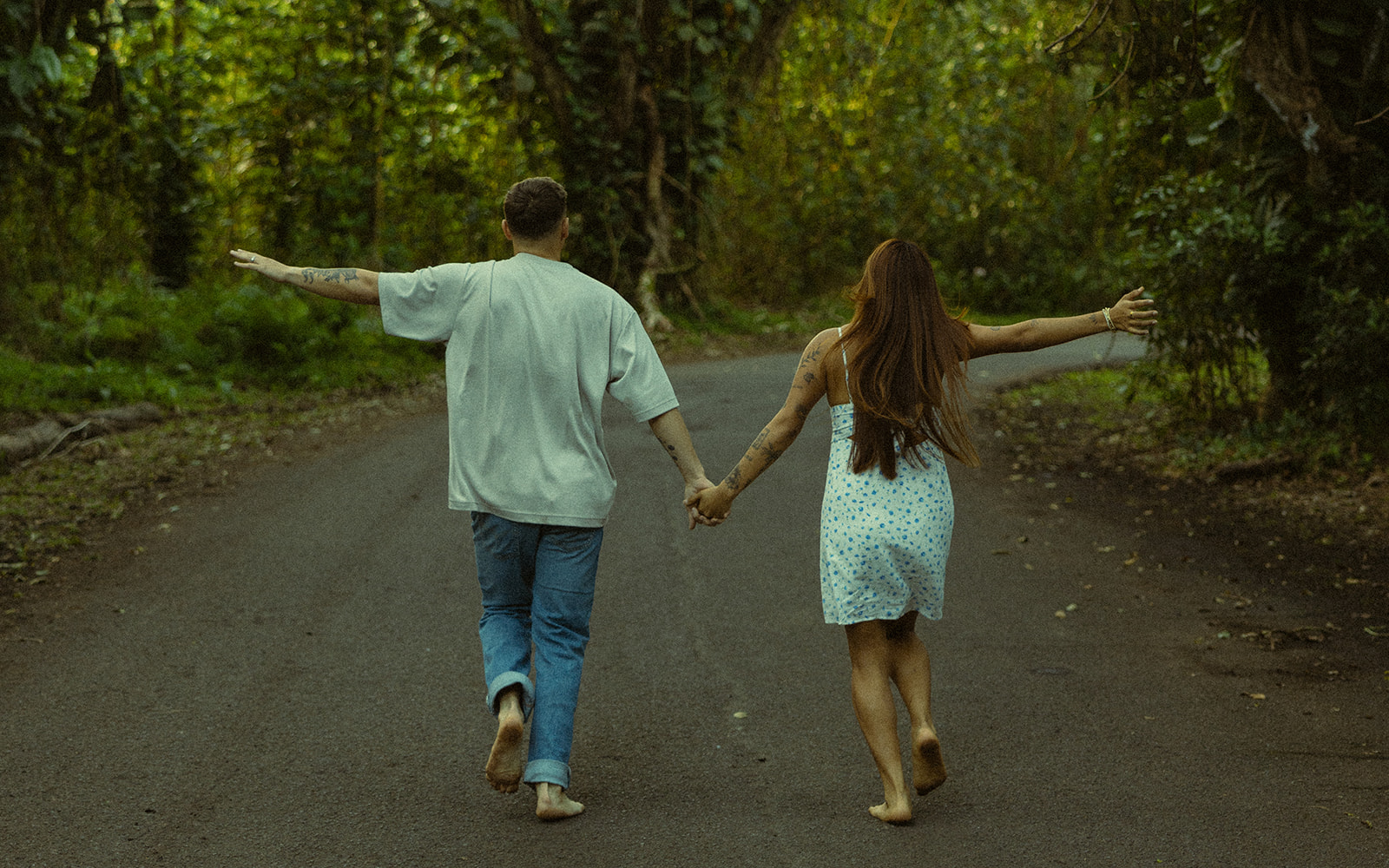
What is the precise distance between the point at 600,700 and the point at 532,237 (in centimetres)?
198

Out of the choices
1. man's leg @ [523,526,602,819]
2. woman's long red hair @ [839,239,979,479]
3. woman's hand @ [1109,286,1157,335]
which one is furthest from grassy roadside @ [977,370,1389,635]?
man's leg @ [523,526,602,819]

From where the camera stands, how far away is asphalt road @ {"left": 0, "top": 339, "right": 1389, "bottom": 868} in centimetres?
385

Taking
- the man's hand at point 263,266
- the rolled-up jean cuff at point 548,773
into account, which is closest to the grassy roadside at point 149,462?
the man's hand at point 263,266

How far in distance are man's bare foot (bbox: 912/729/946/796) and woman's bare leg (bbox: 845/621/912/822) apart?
6 centimetres

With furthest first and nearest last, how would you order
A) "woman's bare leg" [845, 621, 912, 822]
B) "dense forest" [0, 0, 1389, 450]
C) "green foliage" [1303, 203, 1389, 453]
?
"dense forest" [0, 0, 1389, 450] → "green foliage" [1303, 203, 1389, 453] → "woman's bare leg" [845, 621, 912, 822]

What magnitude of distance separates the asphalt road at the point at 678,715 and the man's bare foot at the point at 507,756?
156 mm

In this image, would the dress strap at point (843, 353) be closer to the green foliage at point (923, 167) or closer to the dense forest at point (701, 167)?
the dense forest at point (701, 167)

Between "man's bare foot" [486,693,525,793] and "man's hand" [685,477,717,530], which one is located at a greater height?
"man's hand" [685,477,717,530]

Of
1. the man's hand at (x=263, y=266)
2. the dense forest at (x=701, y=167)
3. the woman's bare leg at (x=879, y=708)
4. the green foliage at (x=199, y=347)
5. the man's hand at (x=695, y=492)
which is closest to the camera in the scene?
the woman's bare leg at (x=879, y=708)

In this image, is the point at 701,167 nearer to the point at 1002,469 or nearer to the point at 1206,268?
the point at 1002,469

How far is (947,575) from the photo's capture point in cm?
705

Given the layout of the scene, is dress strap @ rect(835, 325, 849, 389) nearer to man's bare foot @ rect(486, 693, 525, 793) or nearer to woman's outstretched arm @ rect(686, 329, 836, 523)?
woman's outstretched arm @ rect(686, 329, 836, 523)

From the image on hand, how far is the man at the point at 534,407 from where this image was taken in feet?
13.3

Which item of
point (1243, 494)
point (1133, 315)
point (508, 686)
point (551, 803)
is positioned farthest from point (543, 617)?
point (1243, 494)
